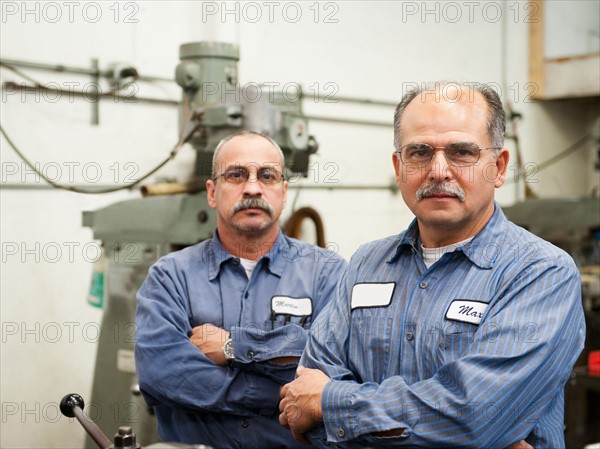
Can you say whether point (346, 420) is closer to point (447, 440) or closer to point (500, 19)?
point (447, 440)

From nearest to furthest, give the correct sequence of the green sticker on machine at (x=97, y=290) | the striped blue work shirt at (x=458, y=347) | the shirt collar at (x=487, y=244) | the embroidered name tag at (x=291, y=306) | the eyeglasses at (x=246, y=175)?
the striped blue work shirt at (x=458, y=347)
the shirt collar at (x=487, y=244)
the embroidered name tag at (x=291, y=306)
the eyeglasses at (x=246, y=175)
the green sticker on machine at (x=97, y=290)

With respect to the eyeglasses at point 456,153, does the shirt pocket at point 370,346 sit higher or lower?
lower

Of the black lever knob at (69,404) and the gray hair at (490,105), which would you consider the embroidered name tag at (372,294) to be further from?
the black lever knob at (69,404)

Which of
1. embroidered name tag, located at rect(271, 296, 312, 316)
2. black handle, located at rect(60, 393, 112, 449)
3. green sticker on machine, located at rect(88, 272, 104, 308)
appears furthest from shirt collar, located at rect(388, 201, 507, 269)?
green sticker on machine, located at rect(88, 272, 104, 308)

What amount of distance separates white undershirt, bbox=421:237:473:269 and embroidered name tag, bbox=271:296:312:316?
481 millimetres

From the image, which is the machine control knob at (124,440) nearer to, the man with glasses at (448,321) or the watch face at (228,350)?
the man with glasses at (448,321)

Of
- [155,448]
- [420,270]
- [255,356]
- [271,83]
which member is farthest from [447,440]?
[271,83]

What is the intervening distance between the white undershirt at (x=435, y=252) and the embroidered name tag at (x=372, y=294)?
83 millimetres

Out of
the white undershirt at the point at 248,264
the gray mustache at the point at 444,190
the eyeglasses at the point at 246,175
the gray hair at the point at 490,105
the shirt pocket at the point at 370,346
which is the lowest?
the shirt pocket at the point at 370,346

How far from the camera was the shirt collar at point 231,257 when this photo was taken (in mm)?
1948

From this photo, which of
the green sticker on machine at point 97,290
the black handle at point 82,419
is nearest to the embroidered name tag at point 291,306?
the black handle at point 82,419

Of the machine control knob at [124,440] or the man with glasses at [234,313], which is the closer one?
the machine control knob at [124,440]

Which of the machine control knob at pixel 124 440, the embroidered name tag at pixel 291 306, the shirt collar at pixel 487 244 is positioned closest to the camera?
the machine control knob at pixel 124 440

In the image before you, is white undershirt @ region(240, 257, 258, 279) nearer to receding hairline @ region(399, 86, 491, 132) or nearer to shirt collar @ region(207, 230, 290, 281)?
shirt collar @ region(207, 230, 290, 281)
